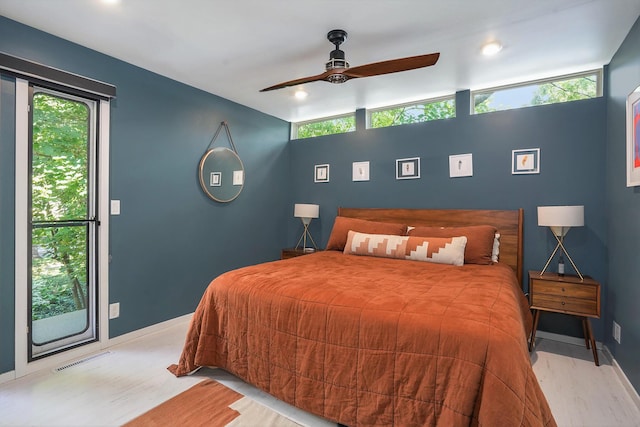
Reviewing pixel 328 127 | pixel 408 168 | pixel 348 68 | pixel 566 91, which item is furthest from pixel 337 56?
pixel 566 91

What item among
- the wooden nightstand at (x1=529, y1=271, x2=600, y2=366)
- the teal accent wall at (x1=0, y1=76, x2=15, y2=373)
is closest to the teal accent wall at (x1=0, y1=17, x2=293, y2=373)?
the teal accent wall at (x1=0, y1=76, x2=15, y2=373)

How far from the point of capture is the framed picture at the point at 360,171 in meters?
4.12

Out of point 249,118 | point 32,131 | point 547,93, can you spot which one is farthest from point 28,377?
point 547,93

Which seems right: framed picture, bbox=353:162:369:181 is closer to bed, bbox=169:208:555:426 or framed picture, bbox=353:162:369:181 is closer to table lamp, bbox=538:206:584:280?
bed, bbox=169:208:555:426

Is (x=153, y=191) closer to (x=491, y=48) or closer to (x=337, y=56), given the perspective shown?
(x=337, y=56)

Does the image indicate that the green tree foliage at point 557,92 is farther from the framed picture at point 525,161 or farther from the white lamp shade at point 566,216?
the white lamp shade at point 566,216

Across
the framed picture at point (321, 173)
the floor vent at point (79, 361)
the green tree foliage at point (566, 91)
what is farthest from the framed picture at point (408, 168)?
the floor vent at point (79, 361)

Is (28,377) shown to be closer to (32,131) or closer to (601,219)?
(32,131)

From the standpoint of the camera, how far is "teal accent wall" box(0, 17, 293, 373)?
2.25m

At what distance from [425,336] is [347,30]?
82.7 inches

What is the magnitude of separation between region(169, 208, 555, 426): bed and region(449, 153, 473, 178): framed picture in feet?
3.39

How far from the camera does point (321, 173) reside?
4504 mm

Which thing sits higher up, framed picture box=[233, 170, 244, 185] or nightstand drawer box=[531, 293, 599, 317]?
framed picture box=[233, 170, 244, 185]

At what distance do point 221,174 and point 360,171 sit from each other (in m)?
1.72
